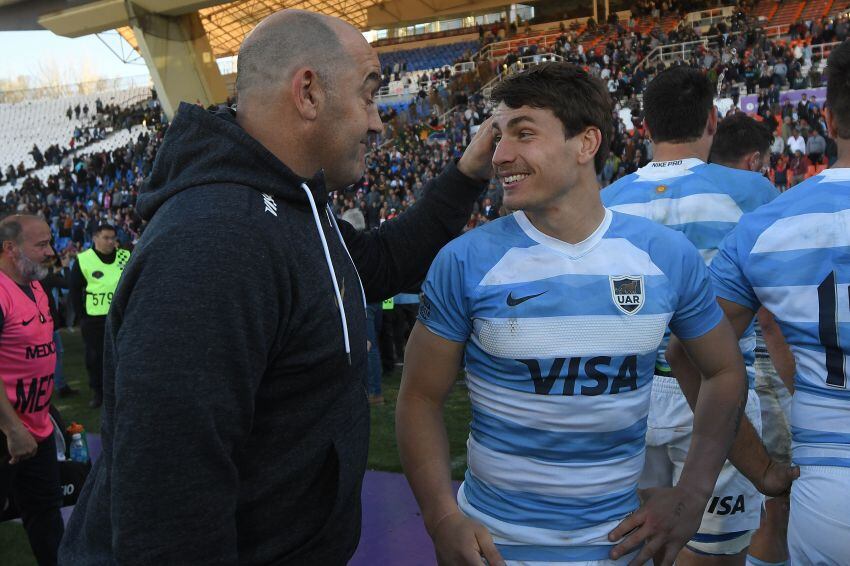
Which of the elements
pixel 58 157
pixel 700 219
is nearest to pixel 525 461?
pixel 700 219

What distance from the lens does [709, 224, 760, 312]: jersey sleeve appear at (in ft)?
6.57

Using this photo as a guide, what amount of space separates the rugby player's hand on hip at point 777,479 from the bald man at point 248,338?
3.66 ft

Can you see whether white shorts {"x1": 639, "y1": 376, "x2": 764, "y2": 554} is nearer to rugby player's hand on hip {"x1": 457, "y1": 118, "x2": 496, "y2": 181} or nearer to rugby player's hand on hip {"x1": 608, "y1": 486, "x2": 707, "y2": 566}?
rugby player's hand on hip {"x1": 608, "y1": 486, "x2": 707, "y2": 566}

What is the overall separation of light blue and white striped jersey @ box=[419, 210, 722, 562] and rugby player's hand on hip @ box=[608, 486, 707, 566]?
0.13ft

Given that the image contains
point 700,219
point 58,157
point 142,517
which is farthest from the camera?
point 58,157

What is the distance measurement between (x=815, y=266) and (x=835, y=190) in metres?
0.21

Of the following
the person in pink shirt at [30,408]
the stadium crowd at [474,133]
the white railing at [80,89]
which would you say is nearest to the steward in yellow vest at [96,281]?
the stadium crowd at [474,133]

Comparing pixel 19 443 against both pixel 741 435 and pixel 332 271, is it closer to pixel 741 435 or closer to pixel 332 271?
pixel 332 271

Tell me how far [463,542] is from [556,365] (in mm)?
442

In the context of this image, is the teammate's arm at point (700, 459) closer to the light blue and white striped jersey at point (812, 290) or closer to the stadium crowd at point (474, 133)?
the light blue and white striped jersey at point (812, 290)

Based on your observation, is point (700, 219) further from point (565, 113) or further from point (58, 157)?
point (58, 157)

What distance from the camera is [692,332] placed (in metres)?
1.87

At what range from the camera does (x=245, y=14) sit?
3884 cm

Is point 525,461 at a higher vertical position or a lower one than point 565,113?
lower
